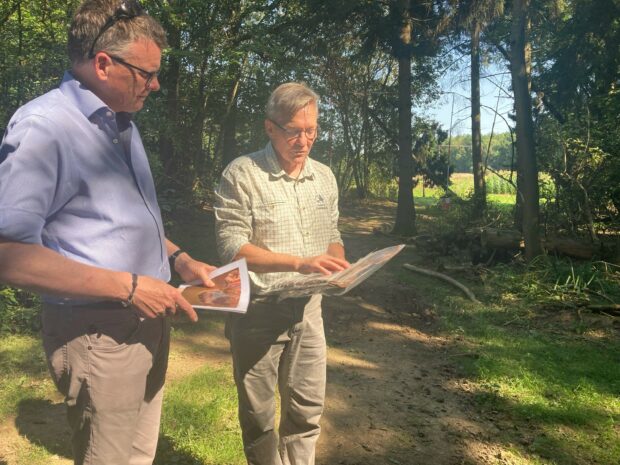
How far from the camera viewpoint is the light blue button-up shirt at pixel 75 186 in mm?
1400

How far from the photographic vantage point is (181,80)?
37.9ft

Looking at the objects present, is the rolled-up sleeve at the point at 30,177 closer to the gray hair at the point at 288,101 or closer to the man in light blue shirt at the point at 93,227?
the man in light blue shirt at the point at 93,227

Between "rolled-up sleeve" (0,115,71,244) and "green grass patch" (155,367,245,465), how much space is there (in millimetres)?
2423

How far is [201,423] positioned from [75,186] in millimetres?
2744

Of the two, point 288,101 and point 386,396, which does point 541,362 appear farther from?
point 288,101

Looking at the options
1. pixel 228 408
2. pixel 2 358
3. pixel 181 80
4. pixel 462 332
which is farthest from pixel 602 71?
pixel 2 358

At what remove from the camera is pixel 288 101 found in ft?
7.72

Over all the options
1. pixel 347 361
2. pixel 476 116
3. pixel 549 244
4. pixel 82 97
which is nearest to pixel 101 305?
pixel 82 97

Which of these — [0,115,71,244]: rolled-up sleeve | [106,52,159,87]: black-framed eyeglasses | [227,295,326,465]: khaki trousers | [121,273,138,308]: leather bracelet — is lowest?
[227,295,326,465]: khaki trousers

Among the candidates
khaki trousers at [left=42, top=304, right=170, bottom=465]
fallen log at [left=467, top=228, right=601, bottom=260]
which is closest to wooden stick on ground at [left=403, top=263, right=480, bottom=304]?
fallen log at [left=467, top=228, right=601, bottom=260]

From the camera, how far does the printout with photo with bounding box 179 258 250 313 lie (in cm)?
174

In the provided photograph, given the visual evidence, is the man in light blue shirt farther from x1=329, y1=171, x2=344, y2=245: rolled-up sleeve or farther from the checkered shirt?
x1=329, y1=171, x2=344, y2=245: rolled-up sleeve

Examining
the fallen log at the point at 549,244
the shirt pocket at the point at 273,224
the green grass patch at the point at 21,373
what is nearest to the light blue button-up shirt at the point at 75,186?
the shirt pocket at the point at 273,224

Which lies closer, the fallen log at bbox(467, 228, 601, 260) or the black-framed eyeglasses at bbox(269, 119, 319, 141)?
→ the black-framed eyeglasses at bbox(269, 119, 319, 141)
